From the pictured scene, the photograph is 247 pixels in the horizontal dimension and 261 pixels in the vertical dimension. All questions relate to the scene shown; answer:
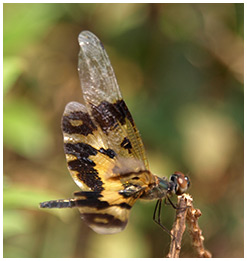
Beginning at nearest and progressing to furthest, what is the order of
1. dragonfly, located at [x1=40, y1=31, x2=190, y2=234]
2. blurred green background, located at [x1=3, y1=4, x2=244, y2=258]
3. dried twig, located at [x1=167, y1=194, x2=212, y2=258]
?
dried twig, located at [x1=167, y1=194, x2=212, y2=258], dragonfly, located at [x1=40, y1=31, x2=190, y2=234], blurred green background, located at [x1=3, y1=4, x2=244, y2=258]

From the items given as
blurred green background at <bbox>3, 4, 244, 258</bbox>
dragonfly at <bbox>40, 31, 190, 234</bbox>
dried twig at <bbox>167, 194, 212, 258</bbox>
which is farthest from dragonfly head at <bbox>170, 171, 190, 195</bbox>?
blurred green background at <bbox>3, 4, 244, 258</bbox>

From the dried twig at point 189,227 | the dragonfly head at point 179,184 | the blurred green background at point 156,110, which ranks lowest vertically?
the dried twig at point 189,227

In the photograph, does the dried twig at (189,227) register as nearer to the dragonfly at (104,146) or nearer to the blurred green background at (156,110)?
the dragonfly at (104,146)

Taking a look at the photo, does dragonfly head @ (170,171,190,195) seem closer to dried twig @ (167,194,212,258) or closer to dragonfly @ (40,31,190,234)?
dragonfly @ (40,31,190,234)

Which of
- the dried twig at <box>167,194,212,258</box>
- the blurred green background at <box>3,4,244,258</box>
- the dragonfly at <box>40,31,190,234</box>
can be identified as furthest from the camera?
the blurred green background at <box>3,4,244,258</box>

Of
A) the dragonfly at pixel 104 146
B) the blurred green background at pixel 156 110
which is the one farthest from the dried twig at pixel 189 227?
the blurred green background at pixel 156 110

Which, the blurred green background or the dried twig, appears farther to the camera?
the blurred green background
